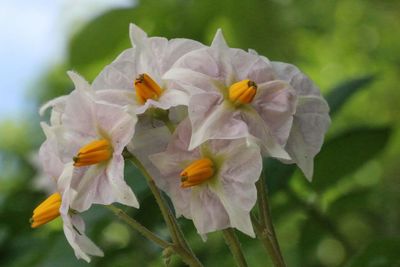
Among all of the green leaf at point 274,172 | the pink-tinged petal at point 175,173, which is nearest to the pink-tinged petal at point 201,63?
the pink-tinged petal at point 175,173

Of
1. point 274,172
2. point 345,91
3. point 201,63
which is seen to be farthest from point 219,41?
point 345,91

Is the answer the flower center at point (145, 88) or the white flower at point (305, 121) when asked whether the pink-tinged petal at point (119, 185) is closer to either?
the flower center at point (145, 88)

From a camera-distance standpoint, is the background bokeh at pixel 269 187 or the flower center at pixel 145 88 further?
the background bokeh at pixel 269 187

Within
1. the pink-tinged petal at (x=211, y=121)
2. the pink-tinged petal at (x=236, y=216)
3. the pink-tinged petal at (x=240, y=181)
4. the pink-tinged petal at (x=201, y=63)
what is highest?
the pink-tinged petal at (x=201, y=63)

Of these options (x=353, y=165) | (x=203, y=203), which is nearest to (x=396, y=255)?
(x=353, y=165)

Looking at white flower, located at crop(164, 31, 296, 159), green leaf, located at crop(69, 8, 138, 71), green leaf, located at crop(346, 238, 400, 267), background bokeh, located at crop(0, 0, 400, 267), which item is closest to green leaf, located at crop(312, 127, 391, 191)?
background bokeh, located at crop(0, 0, 400, 267)

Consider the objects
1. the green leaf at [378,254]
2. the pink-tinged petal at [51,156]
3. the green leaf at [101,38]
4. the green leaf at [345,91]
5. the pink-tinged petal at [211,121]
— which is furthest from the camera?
the green leaf at [101,38]

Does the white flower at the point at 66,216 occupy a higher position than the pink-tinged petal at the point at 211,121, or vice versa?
the pink-tinged petal at the point at 211,121

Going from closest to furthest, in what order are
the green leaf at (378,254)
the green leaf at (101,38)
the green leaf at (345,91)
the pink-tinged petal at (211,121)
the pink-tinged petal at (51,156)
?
1. the pink-tinged petal at (211,121)
2. the pink-tinged petal at (51,156)
3. the green leaf at (378,254)
4. the green leaf at (345,91)
5. the green leaf at (101,38)
